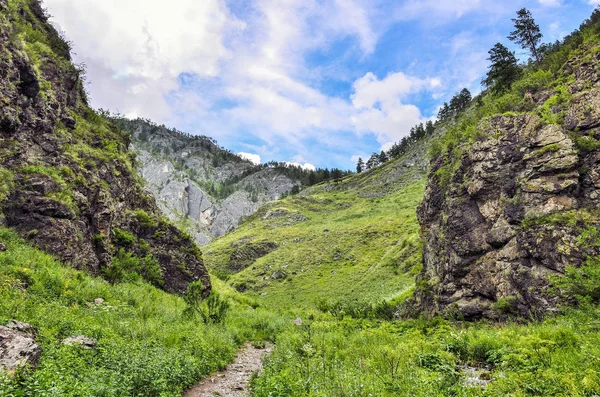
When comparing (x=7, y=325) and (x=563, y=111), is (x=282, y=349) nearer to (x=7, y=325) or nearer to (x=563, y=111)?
(x=7, y=325)

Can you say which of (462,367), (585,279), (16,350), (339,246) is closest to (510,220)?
(585,279)

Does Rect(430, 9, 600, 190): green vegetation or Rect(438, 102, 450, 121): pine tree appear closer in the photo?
Rect(430, 9, 600, 190): green vegetation

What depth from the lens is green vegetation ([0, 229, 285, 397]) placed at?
698 cm

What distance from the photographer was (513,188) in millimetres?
20875

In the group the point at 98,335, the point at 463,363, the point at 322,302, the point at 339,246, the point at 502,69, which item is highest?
the point at 502,69

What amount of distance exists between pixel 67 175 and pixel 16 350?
717 inches

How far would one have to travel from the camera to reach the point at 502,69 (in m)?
40.9

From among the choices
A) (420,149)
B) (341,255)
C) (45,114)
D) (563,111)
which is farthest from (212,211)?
(563,111)

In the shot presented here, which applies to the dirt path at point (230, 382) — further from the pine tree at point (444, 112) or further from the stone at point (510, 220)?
the pine tree at point (444, 112)

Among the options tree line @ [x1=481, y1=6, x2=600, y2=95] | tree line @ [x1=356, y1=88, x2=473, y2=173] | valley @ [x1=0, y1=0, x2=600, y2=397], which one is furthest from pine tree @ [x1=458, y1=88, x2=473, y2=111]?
valley @ [x1=0, y1=0, x2=600, y2=397]

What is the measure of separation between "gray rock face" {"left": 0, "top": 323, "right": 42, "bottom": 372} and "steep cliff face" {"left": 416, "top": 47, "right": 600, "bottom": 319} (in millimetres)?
19701

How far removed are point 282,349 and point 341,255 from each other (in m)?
55.2

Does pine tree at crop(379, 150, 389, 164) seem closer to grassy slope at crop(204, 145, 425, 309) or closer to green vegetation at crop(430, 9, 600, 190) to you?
grassy slope at crop(204, 145, 425, 309)

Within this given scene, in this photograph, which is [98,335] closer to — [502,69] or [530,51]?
[502,69]
